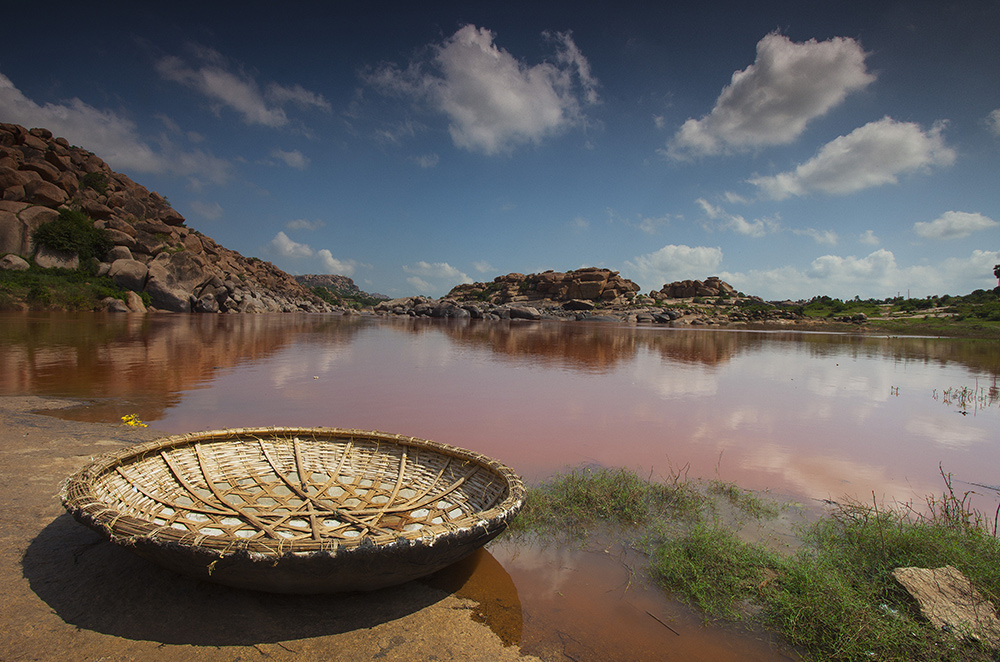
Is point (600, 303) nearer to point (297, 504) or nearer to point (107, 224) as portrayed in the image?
point (107, 224)

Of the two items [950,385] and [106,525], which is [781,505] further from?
[950,385]

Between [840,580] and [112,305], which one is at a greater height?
[112,305]

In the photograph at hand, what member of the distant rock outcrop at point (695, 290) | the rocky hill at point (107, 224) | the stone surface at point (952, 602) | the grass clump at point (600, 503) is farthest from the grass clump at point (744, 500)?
the distant rock outcrop at point (695, 290)

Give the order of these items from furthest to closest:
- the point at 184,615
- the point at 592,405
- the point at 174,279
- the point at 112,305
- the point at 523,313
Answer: the point at 523,313 < the point at 174,279 < the point at 112,305 < the point at 592,405 < the point at 184,615

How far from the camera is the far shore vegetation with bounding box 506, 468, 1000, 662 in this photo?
7.83ft

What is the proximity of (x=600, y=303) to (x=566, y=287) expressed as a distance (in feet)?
25.1

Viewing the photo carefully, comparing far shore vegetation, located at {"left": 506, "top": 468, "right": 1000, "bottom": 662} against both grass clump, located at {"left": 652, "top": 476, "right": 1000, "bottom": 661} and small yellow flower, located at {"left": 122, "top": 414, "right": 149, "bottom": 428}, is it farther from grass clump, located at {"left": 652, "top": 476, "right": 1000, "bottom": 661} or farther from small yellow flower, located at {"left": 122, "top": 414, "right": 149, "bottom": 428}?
small yellow flower, located at {"left": 122, "top": 414, "right": 149, "bottom": 428}

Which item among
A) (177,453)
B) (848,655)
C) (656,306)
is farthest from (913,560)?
(656,306)

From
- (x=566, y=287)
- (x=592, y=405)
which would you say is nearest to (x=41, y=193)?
(x=592, y=405)

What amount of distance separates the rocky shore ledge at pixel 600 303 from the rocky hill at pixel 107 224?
2451 centimetres

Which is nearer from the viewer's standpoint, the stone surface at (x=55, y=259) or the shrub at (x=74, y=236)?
the stone surface at (x=55, y=259)

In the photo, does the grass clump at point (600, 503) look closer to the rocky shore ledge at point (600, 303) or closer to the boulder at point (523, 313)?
the rocky shore ledge at point (600, 303)

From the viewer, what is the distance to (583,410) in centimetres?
809

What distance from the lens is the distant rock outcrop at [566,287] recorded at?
7406 cm
